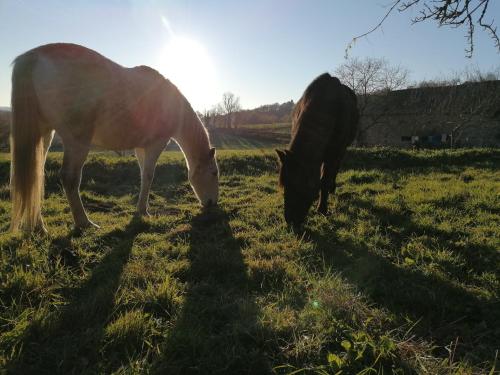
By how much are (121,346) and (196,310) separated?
60 cm

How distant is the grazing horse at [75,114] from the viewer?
4.13 meters

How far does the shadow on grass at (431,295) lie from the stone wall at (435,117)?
2984cm

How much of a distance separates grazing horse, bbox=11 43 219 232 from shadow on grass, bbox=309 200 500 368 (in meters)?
3.55

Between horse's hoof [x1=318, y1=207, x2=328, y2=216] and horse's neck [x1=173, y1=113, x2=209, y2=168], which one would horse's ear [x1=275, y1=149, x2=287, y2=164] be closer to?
horse's hoof [x1=318, y1=207, x2=328, y2=216]

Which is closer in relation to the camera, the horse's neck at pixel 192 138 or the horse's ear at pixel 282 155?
the horse's ear at pixel 282 155

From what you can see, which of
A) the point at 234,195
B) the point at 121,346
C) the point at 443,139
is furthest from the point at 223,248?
the point at 443,139

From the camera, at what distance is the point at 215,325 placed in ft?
8.02

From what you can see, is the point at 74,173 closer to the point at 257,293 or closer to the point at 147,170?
the point at 147,170

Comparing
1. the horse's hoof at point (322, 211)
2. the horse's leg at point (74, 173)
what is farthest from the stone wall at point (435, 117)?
the horse's leg at point (74, 173)

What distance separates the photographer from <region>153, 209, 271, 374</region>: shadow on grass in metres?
2.02

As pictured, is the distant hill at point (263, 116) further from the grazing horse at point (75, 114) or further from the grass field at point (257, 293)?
the grass field at point (257, 293)

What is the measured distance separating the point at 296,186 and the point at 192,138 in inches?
110

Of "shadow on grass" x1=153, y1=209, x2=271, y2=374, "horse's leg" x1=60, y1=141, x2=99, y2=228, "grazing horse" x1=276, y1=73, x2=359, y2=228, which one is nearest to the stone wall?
"grazing horse" x1=276, y1=73, x2=359, y2=228

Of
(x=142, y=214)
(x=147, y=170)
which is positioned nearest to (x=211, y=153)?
(x=147, y=170)
